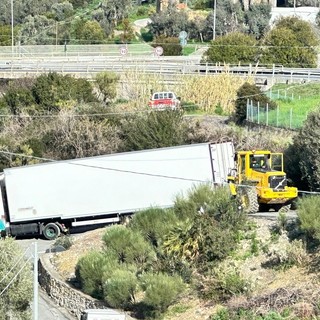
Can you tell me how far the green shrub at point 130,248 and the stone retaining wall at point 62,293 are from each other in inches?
57.9

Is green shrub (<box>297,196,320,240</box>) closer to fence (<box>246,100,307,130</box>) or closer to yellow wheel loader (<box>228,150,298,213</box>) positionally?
yellow wheel loader (<box>228,150,298,213</box>)

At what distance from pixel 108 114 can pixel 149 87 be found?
992 cm

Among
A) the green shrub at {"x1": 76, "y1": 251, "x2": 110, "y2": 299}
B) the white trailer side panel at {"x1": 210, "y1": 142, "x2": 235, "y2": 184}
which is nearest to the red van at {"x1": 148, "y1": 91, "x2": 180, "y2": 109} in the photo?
the white trailer side panel at {"x1": 210, "y1": 142, "x2": 235, "y2": 184}

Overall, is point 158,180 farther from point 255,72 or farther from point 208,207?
point 255,72

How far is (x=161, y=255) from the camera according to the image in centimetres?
2753

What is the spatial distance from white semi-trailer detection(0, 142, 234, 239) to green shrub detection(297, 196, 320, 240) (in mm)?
10764

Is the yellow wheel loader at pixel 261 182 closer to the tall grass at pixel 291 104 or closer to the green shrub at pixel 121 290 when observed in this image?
the green shrub at pixel 121 290

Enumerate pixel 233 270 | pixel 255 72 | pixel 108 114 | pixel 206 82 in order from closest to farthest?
pixel 233 270, pixel 108 114, pixel 206 82, pixel 255 72

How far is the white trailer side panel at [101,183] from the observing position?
3847 centimetres

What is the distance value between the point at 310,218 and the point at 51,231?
546 inches

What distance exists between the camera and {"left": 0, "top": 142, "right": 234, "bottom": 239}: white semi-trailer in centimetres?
3844

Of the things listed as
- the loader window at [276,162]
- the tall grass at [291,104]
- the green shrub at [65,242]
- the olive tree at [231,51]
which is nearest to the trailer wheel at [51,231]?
the green shrub at [65,242]

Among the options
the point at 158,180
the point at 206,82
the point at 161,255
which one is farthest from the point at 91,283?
the point at 206,82

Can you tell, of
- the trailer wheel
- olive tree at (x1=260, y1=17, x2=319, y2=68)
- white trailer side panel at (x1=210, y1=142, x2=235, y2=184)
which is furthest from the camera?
olive tree at (x1=260, y1=17, x2=319, y2=68)
